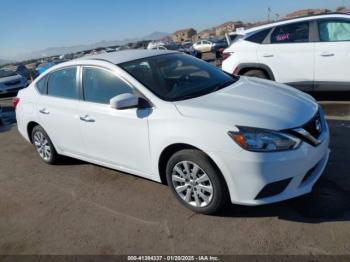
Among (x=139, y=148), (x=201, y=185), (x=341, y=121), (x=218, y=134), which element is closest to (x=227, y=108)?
(x=218, y=134)

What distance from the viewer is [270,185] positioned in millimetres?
3189

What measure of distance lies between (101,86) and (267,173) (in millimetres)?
2271

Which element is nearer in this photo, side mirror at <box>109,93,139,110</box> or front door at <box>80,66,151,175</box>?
side mirror at <box>109,93,139,110</box>

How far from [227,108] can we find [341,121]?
3.34m

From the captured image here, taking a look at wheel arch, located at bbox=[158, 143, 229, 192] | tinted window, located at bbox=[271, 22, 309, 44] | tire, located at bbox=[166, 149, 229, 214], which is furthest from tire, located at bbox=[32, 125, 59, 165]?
tinted window, located at bbox=[271, 22, 309, 44]

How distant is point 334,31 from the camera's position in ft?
22.3

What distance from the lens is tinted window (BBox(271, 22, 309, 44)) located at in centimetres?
706

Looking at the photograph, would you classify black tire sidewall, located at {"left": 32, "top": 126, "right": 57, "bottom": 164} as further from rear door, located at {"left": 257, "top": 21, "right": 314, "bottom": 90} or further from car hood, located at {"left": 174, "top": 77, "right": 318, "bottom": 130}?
rear door, located at {"left": 257, "top": 21, "right": 314, "bottom": 90}

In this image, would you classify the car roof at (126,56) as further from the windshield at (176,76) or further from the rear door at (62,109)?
the rear door at (62,109)

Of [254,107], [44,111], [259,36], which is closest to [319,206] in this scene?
[254,107]

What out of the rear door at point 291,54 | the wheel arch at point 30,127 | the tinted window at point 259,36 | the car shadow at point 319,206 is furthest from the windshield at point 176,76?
the tinted window at point 259,36

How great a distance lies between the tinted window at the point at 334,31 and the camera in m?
6.66

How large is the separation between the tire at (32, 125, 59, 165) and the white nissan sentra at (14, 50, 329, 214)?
268mm

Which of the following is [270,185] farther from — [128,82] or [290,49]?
[290,49]
